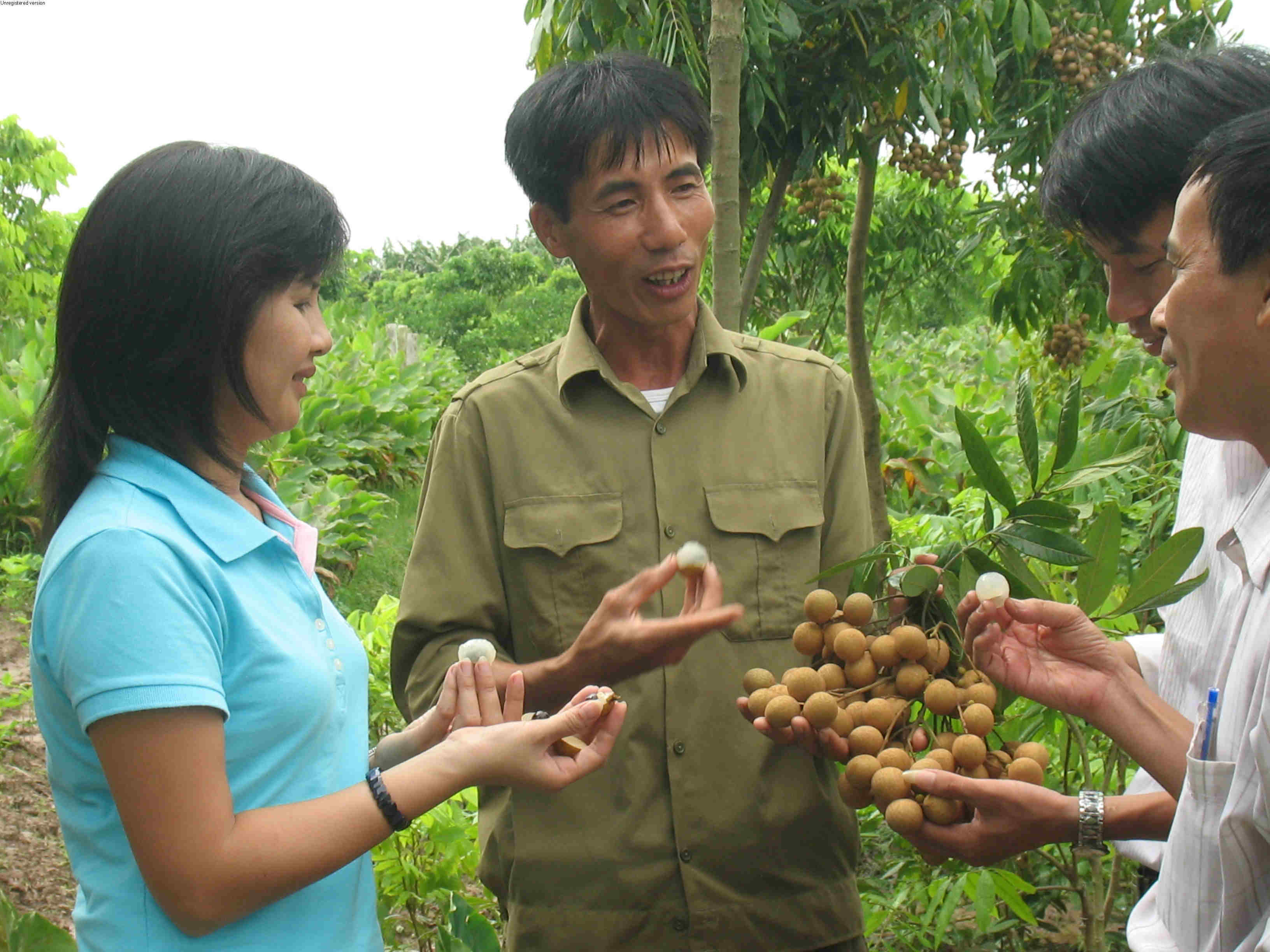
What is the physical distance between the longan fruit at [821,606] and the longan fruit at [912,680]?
0.13 m

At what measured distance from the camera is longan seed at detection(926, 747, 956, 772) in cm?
156

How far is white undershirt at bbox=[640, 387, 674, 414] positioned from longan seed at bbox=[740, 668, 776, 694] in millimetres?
444

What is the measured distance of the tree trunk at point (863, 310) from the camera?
3252 millimetres

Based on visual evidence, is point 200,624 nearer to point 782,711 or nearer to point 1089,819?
point 782,711

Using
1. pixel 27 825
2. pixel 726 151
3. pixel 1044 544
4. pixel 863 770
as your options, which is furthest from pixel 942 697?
pixel 27 825

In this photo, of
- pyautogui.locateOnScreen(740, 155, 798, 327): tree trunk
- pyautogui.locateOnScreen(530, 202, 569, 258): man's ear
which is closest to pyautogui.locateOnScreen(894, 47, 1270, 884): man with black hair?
pyautogui.locateOnScreen(530, 202, 569, 258): man's ear

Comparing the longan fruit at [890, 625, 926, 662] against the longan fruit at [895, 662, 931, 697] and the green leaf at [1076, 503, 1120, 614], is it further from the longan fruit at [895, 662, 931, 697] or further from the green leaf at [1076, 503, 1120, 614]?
the green leaf at [1076, 503, 1120, 614]

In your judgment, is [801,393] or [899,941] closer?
[801,393]

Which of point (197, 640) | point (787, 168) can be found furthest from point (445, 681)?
point (787, 168)

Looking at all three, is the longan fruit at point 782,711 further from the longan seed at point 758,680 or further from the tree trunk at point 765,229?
the tree trunk at point 765,229

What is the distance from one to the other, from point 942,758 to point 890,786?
0.29ft

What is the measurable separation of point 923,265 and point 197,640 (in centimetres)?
844

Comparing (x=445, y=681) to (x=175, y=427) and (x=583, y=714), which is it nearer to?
(x=583, y=714)

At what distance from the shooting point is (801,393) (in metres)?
1.96
